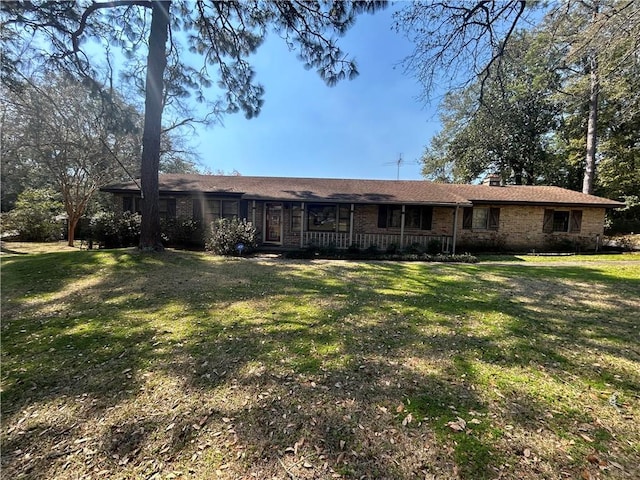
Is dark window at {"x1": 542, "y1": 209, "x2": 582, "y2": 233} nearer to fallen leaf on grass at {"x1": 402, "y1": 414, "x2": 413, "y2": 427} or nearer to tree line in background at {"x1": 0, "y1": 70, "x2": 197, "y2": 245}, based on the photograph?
fallen leaf on grass at {"x1": 402, "y1": 414, "x2": 413, "y2": 427}

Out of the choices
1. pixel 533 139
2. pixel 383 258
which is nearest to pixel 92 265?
pixel 383 258

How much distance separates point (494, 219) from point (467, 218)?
4.72 feet

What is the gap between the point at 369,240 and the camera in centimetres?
1422

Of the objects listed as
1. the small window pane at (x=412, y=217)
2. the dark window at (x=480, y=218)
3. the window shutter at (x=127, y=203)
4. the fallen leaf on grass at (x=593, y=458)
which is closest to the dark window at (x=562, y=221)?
the dark window at (x=480, y=218)

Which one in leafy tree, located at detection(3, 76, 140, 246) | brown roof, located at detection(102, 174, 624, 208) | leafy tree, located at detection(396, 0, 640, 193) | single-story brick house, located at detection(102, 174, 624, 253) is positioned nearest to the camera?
leafy tree, located at detection(396, 0, 640, 193)

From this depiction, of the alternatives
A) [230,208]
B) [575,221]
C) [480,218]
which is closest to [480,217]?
[480,218]

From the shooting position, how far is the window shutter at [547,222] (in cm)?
1549

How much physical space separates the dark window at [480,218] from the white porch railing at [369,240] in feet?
6.84

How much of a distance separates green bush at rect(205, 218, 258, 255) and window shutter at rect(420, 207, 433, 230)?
850cm

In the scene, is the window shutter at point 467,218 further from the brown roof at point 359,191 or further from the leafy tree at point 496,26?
the leafy tree at point 496,26

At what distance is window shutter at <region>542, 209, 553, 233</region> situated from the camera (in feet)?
50.8

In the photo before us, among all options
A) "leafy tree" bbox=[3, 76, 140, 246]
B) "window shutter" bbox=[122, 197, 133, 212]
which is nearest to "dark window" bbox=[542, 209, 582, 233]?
"leafy tree" bbox=[3, 76, 140, 246]

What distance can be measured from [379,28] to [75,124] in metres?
17.6

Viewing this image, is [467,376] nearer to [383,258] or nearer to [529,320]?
[529,320]
